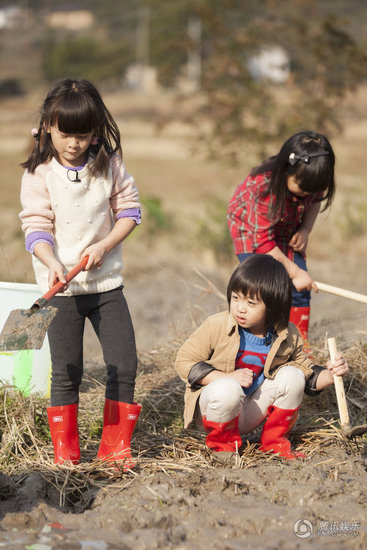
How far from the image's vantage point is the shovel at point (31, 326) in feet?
9.58

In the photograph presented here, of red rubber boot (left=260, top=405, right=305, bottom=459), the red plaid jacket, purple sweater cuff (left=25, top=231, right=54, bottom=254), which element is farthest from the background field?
red rubber boot (left=260, top=405, right=305, bottom=459)

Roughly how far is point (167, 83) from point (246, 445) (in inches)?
293

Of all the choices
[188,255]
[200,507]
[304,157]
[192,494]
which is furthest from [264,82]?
[200,507]

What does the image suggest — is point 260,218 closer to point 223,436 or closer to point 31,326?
point 223,436

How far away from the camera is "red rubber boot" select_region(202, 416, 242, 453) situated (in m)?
3.25

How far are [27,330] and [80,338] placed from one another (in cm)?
34

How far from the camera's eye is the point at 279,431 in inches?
131

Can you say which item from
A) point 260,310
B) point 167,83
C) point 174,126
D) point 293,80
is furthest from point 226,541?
point 174,126

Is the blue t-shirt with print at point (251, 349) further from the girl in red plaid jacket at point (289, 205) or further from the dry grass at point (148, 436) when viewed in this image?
the girl in red plaid jacket at point (289, 205)

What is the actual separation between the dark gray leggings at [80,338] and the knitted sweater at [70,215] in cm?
6

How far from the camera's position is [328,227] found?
9.84 m

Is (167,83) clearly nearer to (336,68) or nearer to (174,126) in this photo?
(336,68)

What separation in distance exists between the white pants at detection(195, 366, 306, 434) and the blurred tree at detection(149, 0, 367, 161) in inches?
238

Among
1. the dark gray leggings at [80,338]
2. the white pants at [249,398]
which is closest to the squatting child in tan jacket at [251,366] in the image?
the white pants at [249,398]
